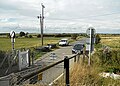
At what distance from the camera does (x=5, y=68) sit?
19203 mm

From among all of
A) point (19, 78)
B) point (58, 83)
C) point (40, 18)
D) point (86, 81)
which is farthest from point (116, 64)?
point (40, 18)

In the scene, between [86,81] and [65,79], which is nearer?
[65,79]

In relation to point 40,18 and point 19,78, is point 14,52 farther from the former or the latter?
point 40,18

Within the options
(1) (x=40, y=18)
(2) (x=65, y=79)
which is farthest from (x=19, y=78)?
(1) (x=40, y=18)

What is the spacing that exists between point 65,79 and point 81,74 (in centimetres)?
174

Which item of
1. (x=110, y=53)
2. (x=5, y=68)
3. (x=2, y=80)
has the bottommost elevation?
(x=5, y=68)

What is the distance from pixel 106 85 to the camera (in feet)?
27.3

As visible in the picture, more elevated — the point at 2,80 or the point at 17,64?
the point at 2,80

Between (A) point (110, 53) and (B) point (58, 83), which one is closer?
(B) point (58, 83)

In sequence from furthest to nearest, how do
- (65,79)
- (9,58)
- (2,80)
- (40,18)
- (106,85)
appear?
(40,18)
(9,58)
(106,85)
(65,79)
(2,80)

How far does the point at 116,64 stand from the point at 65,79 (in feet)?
34.8

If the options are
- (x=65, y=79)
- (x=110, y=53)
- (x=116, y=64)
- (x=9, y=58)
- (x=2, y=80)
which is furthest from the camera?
(x=9, y=58)

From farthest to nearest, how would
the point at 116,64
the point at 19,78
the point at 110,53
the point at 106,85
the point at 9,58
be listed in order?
the point at 9,58 → the point at 110,53 → the point at 116,64 → the point at 106,85 → the point at 19,78

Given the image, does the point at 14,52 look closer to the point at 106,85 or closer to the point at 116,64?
the point at 116,64
